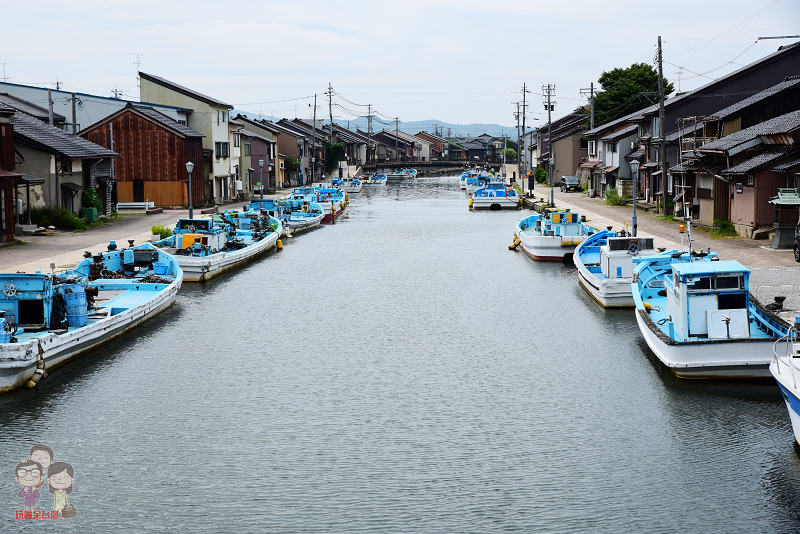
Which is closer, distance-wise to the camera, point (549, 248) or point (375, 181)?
point (549, 248)

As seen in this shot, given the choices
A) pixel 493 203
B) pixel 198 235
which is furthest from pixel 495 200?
pixel 198 235

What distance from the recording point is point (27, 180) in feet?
135

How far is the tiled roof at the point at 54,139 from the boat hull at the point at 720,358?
36.2 m

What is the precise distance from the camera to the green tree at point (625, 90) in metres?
92.6

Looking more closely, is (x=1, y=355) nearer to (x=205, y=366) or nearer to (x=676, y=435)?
(x=205, y=366)

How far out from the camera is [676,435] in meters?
16.2

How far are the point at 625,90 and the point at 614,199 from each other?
106 ft

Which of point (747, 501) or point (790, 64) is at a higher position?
point (790, 64)

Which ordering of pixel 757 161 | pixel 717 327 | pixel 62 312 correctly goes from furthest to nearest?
pixel 757 161 < pixel 62 312 < pixel 717 327

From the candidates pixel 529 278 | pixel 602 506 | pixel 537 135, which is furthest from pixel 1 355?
pixel 537 135

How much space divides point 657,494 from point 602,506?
1079 mm

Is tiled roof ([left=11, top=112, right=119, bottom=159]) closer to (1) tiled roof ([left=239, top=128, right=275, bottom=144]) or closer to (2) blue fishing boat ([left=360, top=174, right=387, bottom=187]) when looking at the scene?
(1) tiled roof ([left=239, top=128, right=275, bottom=144])

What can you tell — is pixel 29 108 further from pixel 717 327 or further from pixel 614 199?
pixel 717 327

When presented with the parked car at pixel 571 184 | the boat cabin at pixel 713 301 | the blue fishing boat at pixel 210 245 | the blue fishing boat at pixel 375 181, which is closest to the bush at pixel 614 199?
the parked car at pixel 571 184
